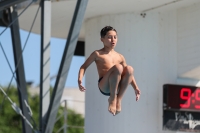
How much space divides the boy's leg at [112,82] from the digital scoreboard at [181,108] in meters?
5.07

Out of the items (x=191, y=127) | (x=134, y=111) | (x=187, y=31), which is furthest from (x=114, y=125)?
(x=187, y=31)

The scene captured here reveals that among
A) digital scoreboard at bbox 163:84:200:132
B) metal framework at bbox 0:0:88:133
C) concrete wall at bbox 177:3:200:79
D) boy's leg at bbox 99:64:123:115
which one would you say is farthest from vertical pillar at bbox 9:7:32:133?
boy's leg at bbox 99:64:123:115

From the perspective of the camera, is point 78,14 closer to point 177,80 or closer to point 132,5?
point 132,5

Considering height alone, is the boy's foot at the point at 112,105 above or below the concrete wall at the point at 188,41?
below

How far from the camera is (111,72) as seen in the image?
23.7ft

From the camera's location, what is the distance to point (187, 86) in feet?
41.1

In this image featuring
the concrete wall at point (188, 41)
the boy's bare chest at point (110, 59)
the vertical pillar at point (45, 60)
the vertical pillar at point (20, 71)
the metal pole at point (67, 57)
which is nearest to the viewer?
the boy's bare chest at point (110, 59)

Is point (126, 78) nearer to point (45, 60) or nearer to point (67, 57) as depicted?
point (67, 57)

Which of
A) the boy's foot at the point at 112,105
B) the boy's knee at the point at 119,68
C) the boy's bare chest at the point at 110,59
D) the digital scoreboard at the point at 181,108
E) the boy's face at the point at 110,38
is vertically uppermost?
the boy's face at the point at 110,38

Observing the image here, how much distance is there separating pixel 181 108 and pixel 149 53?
3.97ft

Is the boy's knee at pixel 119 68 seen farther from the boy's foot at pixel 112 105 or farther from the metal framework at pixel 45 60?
the metal framework at pixel 45 60

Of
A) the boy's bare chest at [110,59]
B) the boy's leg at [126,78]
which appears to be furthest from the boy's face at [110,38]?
the boy's leg at [126,78]

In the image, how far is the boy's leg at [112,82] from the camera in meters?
7.20

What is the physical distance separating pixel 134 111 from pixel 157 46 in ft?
4.36
